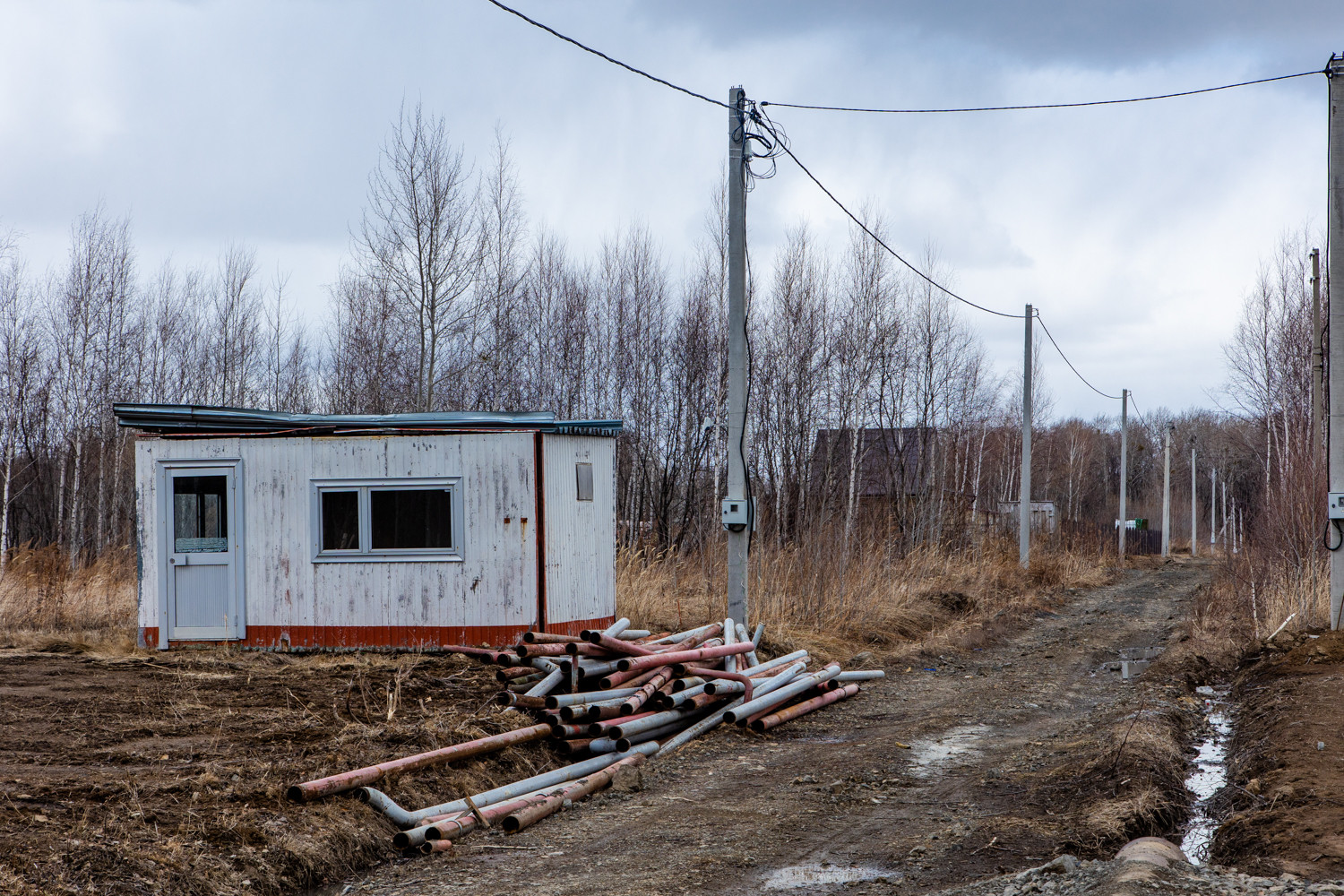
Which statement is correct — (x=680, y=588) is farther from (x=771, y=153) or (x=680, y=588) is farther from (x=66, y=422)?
Result: (x=66, y=422)

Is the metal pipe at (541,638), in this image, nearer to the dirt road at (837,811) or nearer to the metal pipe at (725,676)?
the metal pipe at (725,676)

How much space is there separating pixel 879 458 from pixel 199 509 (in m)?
23.1

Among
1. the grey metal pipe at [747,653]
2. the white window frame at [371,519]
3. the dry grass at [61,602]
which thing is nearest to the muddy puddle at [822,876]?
the grey metal pipe at [747,653]

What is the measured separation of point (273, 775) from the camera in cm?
637

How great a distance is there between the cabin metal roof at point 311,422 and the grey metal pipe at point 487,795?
4683 millimetres

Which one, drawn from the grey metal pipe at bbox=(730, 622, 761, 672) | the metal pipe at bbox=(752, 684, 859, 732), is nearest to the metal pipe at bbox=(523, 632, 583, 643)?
the metal pipe at bbox=(752, 684, 859, 732)

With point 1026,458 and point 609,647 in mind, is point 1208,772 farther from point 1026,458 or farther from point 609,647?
point 1026,458

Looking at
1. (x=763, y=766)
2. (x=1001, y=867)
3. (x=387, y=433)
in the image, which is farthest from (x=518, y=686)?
(x=1001, y=867)

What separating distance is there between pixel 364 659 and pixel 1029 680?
7140 millimetres

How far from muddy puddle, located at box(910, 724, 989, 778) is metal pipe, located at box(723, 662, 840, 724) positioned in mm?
1342

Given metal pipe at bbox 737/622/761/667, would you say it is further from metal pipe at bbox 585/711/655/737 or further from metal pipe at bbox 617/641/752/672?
metal pipe at bbox 585/711/655/737

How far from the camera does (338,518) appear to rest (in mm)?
11656

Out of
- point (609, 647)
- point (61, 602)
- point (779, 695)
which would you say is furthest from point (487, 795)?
point (61, 602)

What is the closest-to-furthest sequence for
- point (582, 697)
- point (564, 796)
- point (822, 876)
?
point (822, 876), point (564, 796), point (582, 697)
